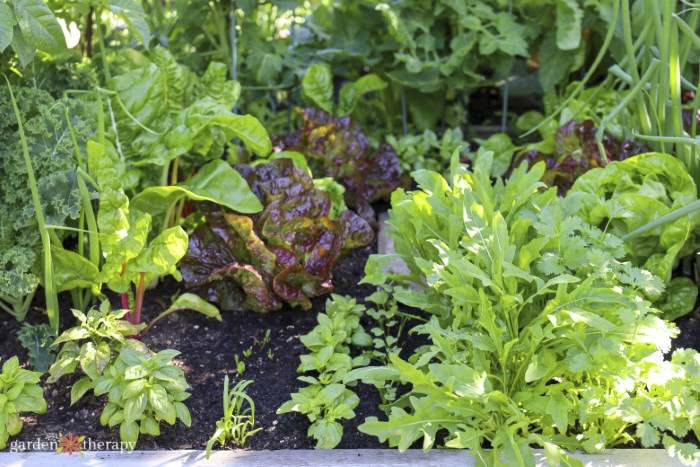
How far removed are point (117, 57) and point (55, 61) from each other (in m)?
0.30

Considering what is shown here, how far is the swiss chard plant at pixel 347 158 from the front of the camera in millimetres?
2596

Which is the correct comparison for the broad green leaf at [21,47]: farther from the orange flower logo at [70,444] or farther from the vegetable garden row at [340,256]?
the orange flower logo at [70,444]

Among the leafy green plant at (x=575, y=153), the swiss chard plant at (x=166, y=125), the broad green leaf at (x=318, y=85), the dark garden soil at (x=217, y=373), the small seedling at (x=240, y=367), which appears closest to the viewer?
the dark garden soil at (x=217, y=373)

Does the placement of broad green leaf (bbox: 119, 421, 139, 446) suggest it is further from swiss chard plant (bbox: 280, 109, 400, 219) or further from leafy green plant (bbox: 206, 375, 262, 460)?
swiss chard plant (bbox: 280, 109, 400, 219)

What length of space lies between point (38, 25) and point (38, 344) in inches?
31.6

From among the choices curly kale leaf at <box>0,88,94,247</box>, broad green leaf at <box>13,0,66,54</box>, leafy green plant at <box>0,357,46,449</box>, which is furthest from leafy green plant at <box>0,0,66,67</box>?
leafy green plant at <box>0,357,46,449</box>

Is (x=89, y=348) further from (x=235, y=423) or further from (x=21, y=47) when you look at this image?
(x=21, y=47)

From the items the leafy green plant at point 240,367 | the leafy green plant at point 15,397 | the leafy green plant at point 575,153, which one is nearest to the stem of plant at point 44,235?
the leafy green plant at point 15,397

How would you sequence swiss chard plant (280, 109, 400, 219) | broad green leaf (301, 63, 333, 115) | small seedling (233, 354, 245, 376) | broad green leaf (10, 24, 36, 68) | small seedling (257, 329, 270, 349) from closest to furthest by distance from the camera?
broad green leaf (10, 24, 36, 68), small seedling (233, 354, 245, 376), small seedling (257, 329, 270, 349), swiss chard plant (280, 109, 400, 219), broad green leaf (301, 63, 333, 115)

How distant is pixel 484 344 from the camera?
1.51m

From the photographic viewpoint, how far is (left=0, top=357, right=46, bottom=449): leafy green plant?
60.9 inches

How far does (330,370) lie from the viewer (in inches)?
69.8

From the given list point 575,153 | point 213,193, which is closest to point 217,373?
point 213,193

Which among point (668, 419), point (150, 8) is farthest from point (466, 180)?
point (150, 8)
